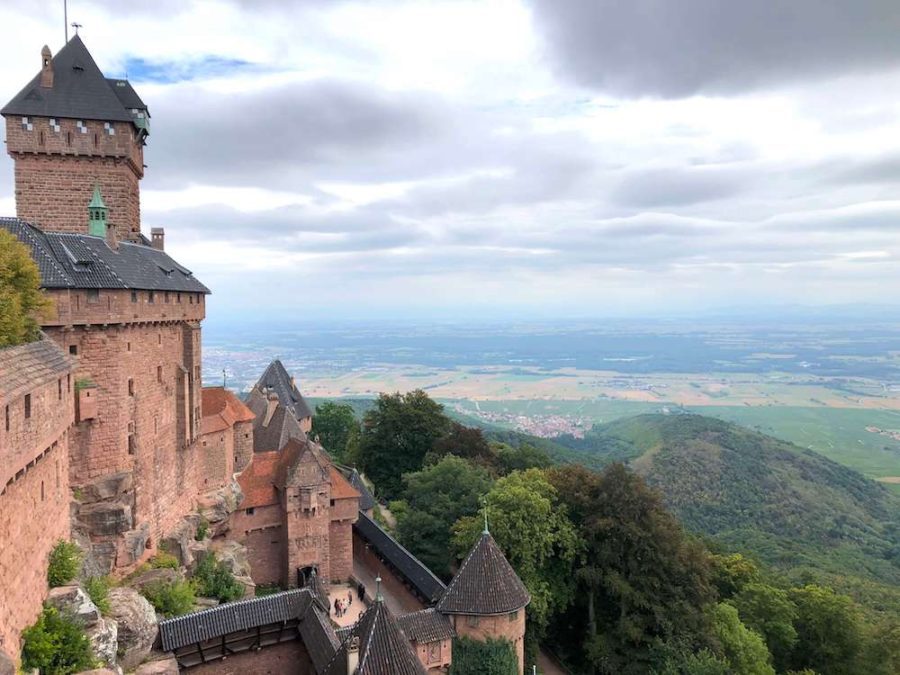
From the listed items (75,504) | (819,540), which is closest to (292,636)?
(75,504)

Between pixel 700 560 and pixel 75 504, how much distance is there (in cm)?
2516

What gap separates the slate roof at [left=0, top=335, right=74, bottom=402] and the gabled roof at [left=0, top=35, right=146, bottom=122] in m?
10.0

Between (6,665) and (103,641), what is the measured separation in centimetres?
404

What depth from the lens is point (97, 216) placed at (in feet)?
64.0

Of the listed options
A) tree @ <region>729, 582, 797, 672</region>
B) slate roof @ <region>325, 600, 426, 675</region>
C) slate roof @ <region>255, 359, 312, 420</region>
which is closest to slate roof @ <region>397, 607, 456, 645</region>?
slate roof @ <region>325, 600, 426, 675</region>

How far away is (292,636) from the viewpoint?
20.6 m

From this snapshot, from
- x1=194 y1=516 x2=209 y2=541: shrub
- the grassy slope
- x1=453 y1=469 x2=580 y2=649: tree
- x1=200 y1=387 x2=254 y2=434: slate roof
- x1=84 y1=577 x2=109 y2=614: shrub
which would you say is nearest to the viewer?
x1=84 y1=577 x2=109 y2=614: shrub

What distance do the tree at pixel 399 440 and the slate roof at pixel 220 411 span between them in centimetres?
1888

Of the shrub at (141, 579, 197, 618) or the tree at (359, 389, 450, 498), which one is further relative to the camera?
the tree at (359, 389, 450, 498)

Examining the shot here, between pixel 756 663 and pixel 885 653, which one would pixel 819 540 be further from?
pixel 756 663

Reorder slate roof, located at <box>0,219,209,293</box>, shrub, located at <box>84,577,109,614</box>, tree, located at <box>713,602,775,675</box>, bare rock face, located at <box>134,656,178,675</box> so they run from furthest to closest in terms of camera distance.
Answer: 1. tree, located at <box>713,602,775,675</box>
2. slate roof, located at <box>0,219,209,293</box>
3. bare rock face, located at <box>134,656,178,675</box>
4. shrub, located at <box>84,577,109,614</box>

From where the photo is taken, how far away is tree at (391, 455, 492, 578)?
102 feet

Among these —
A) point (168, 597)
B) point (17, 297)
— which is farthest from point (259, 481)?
point (17, 297)

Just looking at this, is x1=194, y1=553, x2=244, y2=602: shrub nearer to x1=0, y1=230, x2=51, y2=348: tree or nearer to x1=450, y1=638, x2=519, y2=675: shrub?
x1=450, y1=638, x2=519, y2=675: shrub
